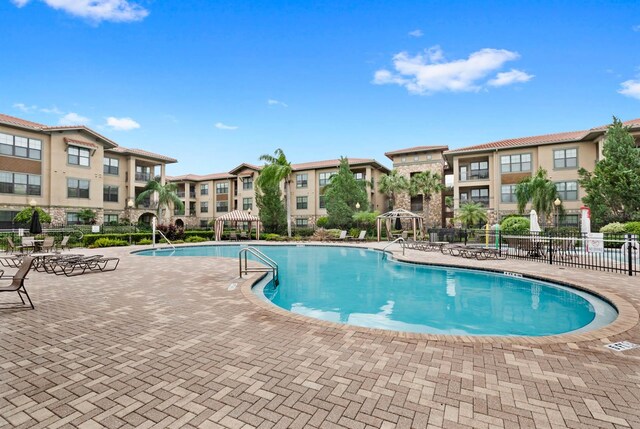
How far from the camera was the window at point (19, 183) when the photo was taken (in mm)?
24938

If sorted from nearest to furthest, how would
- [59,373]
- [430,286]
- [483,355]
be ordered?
A: [59,373], [483,355], [430,286]

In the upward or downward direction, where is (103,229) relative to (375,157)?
downward

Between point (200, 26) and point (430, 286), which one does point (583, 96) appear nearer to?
point (430, 286)

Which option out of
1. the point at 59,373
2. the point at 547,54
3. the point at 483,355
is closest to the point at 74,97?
the point at 59,373

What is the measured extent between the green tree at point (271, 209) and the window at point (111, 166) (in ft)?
48.2

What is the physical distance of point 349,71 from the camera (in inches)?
954

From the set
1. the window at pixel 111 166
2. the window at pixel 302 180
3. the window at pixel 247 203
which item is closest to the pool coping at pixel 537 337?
the window at pixel 111 166

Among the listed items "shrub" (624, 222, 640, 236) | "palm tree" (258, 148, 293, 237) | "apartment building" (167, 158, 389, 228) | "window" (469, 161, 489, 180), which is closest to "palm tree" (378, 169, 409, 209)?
"apartment building" (167, 158, 389, 228)

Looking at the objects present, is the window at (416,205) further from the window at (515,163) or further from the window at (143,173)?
the window at (143,173)

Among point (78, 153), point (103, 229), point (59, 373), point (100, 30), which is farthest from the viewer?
point (78, 153)

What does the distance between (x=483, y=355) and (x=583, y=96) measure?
81.0 ft

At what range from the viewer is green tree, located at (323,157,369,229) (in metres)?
34.0

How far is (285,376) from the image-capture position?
3.38 meters

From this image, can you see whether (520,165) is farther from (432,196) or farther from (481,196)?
(432,196)
